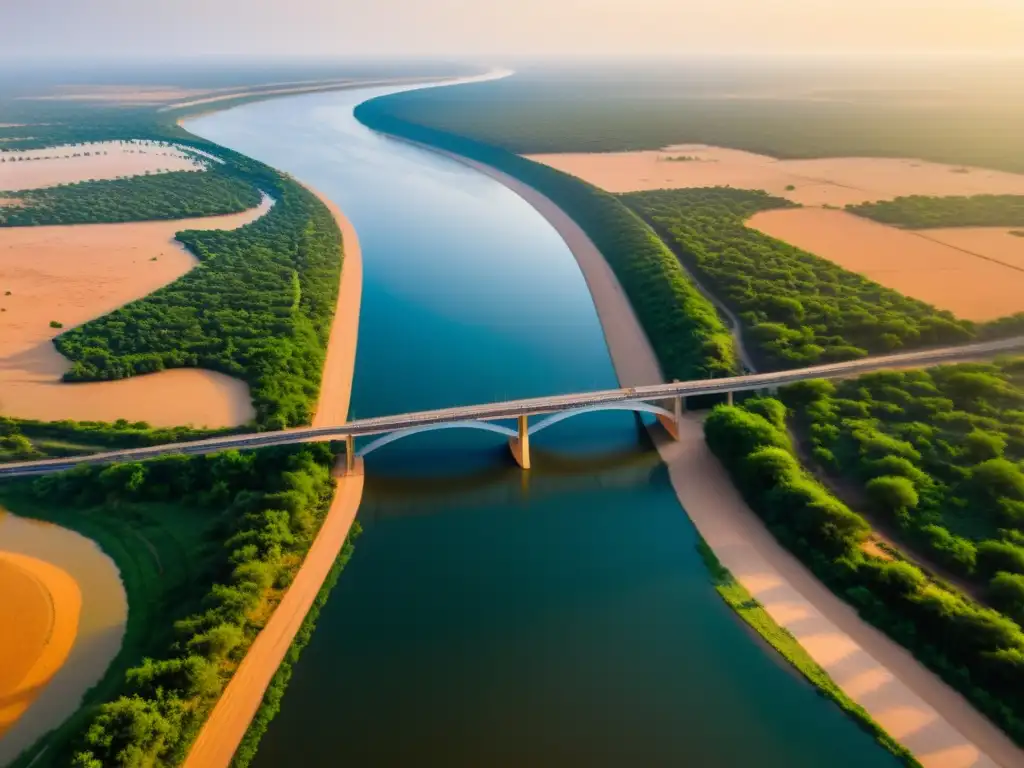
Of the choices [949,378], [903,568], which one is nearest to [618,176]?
[949,378]

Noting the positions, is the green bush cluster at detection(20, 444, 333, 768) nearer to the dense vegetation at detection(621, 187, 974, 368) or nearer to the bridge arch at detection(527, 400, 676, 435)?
the bridge arch at detection(527, 400, 676, 435)

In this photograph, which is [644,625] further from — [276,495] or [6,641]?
[6,641]

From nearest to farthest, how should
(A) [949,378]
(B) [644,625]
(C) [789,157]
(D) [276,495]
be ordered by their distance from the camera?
(B) [644,625], (D) [276,495], (A) [949,378], (C) [789,157]

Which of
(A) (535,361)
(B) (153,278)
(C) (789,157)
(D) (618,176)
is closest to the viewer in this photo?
(A) (535,361)

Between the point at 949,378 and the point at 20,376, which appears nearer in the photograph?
the point at 949,378

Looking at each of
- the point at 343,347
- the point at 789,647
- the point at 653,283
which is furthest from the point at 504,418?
the point at 653,283

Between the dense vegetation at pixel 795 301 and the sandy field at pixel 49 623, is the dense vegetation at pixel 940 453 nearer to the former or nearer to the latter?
the dense vegetation at pixel 795 301
